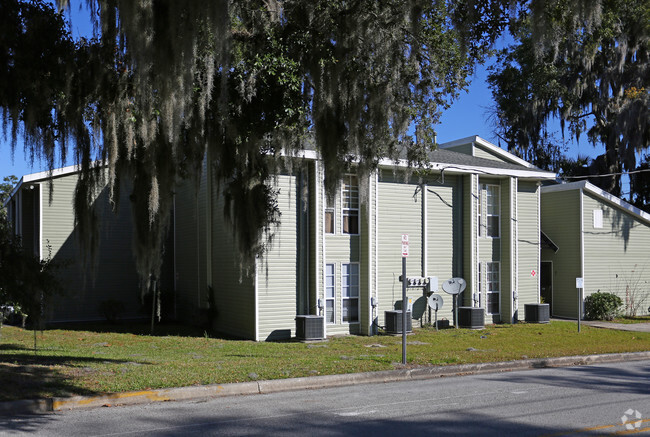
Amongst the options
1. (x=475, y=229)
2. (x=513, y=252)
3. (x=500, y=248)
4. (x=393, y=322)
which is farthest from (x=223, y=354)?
(x=513, y=252)

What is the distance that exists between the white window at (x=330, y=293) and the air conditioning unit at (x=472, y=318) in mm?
4618

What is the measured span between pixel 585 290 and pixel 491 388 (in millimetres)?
15097

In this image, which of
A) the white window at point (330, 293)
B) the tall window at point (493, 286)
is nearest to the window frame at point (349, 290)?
the white window at point (330, 293)

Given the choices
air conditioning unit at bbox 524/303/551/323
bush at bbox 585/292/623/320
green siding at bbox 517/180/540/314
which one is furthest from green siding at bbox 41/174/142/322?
bush at bbox 585/292/623/320

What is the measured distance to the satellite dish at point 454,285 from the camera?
64.8 feet

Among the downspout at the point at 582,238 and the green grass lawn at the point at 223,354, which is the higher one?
the downspout at the point at 582,238

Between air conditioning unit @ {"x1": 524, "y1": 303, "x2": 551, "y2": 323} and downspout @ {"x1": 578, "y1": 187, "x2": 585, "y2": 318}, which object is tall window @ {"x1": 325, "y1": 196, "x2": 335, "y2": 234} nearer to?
air conditioning unit @ {"x1": 524, "y1": 303, "x2": 551, "y2": 323}

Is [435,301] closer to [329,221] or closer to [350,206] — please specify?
[350,206]

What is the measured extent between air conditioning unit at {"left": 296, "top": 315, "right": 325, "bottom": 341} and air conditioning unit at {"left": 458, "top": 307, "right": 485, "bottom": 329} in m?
5.40

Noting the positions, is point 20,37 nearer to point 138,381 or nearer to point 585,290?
point 138,381

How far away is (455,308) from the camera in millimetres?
20047

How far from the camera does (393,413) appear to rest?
7918 millimetres

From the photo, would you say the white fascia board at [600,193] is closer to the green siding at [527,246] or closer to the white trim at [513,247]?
the green siding at [527,246]

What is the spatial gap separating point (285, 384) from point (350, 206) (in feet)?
31.3
